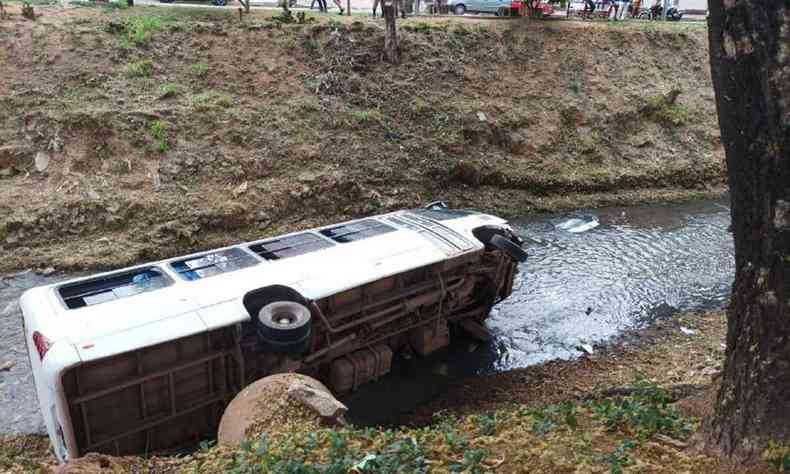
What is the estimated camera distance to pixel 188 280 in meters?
6.95

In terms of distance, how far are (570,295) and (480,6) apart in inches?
693

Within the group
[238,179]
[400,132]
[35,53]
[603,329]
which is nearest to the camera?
[603,329]

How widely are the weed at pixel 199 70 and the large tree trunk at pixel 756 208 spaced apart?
1442 centimetres

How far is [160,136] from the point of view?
1398 centimetres

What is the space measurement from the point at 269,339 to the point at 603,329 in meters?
6.61

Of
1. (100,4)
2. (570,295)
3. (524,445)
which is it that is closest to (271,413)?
(524,445)

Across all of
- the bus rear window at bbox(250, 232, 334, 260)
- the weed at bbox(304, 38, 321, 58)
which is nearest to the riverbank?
the bus rear window at bbox(250, 232, 334, 260)

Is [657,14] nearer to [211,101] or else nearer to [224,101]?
[224,101]

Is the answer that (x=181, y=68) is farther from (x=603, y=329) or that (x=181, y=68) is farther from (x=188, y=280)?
(x=603, y=329)

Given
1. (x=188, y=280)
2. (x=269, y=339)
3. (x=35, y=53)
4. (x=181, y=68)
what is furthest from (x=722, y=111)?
(x=35, y=53)

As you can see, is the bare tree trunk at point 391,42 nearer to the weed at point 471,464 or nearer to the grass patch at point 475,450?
the grass patch at point 475,450

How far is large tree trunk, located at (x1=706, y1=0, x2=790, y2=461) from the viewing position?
3.59 m

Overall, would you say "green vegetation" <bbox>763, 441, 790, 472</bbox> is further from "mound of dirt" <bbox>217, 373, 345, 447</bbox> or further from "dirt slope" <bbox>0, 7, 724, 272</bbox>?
"dirt slope" <bbox>0, 7, 724, 272</bbox>

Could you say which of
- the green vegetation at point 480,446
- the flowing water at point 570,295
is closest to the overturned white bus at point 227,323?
the flowing water at point 570,295
